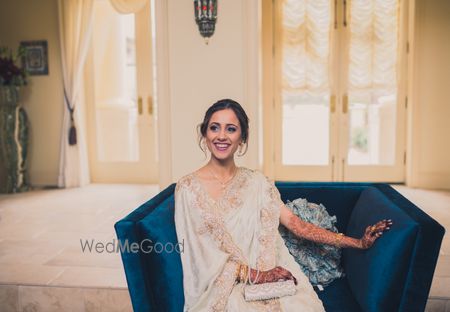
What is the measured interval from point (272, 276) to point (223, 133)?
0.58 meters

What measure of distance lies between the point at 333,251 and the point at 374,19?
169 inches

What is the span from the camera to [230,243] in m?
1.62

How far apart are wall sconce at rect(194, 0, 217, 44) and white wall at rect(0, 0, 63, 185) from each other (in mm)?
3351

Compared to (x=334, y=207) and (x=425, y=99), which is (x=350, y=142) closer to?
(x=425, y=99)

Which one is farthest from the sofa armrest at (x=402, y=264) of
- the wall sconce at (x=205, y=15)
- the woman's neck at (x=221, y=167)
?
the wall sconce at (x=205, y=15)

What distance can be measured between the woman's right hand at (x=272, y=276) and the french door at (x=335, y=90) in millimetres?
4243

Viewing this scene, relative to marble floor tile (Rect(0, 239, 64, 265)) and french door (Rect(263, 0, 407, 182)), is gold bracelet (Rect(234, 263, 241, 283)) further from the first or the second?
french door (Rect(263, 0, 407, 182))

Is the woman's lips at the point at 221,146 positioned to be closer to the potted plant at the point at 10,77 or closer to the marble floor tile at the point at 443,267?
the marble floor tile at the point at 443,267

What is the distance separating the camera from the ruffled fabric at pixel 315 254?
6.34ft

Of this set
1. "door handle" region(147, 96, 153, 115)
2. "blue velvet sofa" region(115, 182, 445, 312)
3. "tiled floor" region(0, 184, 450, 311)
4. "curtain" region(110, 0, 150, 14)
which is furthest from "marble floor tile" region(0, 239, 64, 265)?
"curtain" region(110, 0, 150, 14)

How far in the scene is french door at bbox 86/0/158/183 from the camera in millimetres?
5773

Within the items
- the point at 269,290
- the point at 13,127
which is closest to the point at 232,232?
the point at 269,290

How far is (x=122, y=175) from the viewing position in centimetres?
608

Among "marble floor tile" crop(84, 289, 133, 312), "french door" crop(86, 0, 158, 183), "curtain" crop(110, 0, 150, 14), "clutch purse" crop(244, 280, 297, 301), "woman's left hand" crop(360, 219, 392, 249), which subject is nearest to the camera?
"clutch purse" crop(244, 280, 297, 301)
